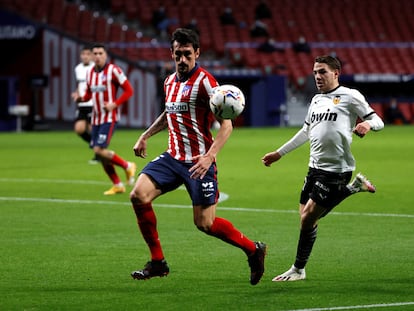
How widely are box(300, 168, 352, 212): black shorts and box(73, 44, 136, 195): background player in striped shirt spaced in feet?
24.6

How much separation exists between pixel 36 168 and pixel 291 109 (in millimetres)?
21847

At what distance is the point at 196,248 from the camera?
9.78 metres

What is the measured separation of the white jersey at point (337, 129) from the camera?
796 cm

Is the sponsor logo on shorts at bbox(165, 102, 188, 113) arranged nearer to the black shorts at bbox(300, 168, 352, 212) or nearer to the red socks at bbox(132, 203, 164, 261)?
the red socks at bbox(132, 203, 164, 261)

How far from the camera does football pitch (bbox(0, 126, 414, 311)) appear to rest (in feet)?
23.5

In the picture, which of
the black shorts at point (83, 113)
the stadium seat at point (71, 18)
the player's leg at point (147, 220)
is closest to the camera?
the player's leg at point (147, 220)

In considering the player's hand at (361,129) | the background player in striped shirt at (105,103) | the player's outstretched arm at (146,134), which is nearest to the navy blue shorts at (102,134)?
the background player in striped shirt at (105,103)

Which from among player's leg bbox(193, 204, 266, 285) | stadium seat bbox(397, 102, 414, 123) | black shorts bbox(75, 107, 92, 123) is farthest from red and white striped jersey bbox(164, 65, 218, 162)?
stadium seat bbox(397, 102, 414, 123)

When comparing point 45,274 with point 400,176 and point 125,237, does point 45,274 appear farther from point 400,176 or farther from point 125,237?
point 400,176

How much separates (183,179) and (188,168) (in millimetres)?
96

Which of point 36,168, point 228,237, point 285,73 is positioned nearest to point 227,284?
point 228,237

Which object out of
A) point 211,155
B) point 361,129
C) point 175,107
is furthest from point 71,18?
point 361,129

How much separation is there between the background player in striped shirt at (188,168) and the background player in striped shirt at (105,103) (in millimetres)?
7208

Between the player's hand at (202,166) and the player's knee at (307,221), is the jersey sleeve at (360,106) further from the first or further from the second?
the player's hand at (202,166)
